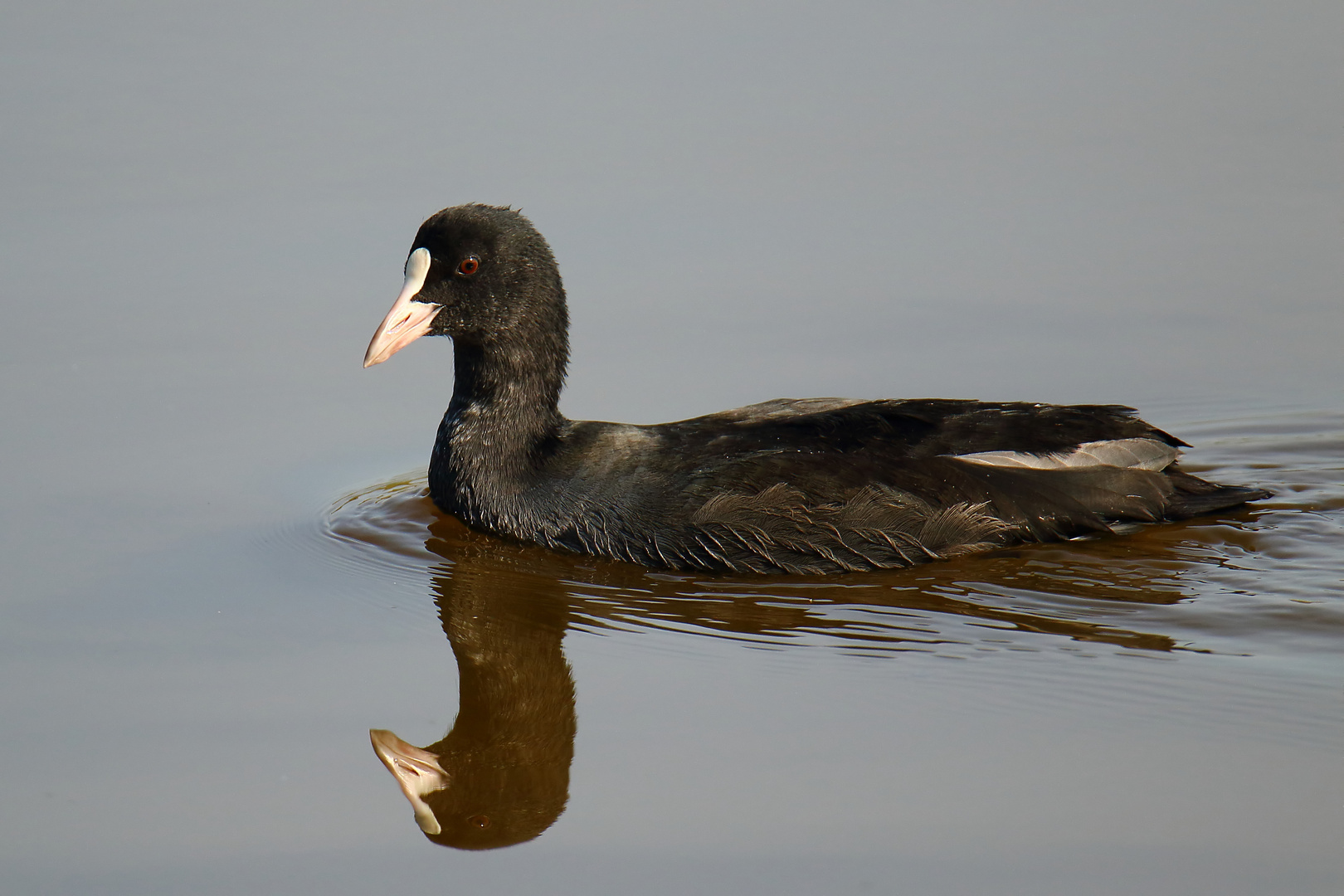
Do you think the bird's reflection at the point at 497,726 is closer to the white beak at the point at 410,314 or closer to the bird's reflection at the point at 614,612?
the bird's reflection at the point at 614,612

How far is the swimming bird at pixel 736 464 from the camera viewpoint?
667 centimetres

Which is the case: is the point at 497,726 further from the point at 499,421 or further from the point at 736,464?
the point at 499,421

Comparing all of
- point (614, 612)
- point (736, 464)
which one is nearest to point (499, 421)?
point (736, 464)

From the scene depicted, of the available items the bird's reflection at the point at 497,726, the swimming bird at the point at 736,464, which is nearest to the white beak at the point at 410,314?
the swimming bird at the point at 736,464

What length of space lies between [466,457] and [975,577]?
2327 millimetres

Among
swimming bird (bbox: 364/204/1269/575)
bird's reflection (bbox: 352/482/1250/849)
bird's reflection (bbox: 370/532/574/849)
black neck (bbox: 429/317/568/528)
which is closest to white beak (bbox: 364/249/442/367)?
swimming bird (bbox: 364/204/1269/575)

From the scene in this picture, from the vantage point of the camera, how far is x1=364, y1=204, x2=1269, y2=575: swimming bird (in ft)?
21.9

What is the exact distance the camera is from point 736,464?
22.2 ft

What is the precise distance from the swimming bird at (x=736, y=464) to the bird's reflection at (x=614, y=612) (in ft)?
0.44

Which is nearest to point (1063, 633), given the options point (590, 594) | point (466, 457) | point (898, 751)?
point (898, 751)

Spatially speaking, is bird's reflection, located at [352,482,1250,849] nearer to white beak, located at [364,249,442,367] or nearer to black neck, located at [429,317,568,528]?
black neck, located at [429,317,568,528]

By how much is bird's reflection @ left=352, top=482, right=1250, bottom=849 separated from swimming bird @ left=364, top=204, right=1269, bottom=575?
133 millimetres

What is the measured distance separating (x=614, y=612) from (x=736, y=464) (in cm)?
88

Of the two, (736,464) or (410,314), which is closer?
(736,464)
